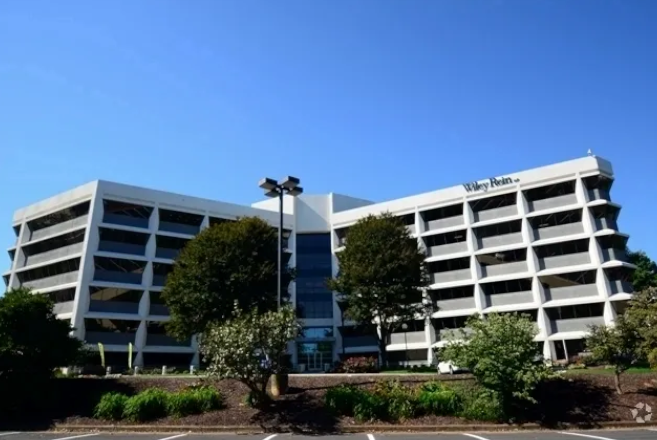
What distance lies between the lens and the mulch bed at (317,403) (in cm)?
2017

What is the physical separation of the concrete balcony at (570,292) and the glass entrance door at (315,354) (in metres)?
23.5

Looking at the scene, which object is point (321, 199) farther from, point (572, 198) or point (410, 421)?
point (410, 421)

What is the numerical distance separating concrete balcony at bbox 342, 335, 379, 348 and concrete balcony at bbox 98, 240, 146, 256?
2328 cm

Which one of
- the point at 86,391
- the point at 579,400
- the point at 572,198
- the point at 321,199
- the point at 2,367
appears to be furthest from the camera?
the point at 321,199

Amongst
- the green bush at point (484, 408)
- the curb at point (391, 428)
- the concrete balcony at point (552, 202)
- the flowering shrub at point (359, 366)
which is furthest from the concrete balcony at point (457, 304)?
the green bush at point (484, 408)

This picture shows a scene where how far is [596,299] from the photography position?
43.5 metres

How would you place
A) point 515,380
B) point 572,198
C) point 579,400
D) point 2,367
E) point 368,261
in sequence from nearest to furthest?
point 515,380 < point 579,400 < point 2,367 < point 368,261 < point 572,198

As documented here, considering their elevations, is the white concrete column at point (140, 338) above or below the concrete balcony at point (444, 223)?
below

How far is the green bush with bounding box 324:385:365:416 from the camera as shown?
68.1 feet

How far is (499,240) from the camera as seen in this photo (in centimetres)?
5025

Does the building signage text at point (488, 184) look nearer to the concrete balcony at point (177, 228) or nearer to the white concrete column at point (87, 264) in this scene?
the concrete balcony at point (177, 228)

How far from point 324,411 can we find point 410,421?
11.1 feet

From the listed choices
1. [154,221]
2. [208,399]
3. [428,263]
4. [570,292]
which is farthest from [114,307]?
[570,292]

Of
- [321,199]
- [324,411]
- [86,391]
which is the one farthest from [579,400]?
[321,199]
